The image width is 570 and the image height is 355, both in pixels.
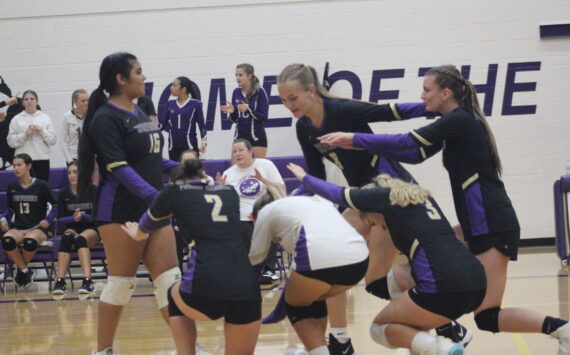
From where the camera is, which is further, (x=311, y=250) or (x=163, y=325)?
(x=163, y=325)

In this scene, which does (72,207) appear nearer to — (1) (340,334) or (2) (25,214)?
(2) (25,214)

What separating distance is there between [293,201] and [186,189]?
21.4 inches

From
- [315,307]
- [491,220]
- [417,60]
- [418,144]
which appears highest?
[417,60]

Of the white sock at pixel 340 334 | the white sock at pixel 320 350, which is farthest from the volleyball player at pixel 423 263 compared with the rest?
the white sock at pixel 340 334

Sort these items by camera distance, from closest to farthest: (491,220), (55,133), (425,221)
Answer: (425,221) → (491,220) → (55,133)

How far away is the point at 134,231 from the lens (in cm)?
434

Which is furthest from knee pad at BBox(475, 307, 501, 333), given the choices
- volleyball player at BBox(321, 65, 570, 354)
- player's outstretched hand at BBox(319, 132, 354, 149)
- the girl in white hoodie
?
the girl in white hoodie

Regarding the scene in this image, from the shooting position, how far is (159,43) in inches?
423

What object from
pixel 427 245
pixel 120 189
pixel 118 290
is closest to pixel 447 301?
pixel 427 245

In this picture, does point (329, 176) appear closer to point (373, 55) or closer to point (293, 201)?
point (373, 55)

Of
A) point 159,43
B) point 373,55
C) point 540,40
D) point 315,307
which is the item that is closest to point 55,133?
point 159,43

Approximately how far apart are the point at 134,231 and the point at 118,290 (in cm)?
49

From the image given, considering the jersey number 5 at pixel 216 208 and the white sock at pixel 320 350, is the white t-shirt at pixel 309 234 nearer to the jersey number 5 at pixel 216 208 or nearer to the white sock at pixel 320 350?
the jersey number 5 at pixel 216 208

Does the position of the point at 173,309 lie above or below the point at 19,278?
above
